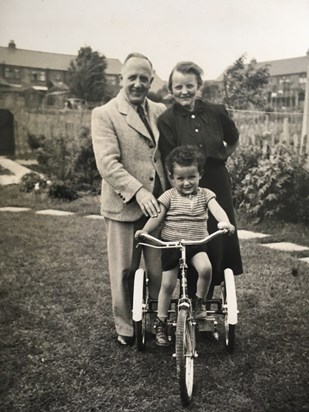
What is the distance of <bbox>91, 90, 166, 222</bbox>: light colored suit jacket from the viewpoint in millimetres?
2559

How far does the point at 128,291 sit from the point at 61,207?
275 cm

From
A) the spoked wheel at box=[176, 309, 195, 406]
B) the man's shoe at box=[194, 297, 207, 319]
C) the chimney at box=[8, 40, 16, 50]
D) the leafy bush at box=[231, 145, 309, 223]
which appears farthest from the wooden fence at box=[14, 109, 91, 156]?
the spoked wheel at box=[176, 309, 195, 406]

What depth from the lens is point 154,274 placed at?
9.18 ft

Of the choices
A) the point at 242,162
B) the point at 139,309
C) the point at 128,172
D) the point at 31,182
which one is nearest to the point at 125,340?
the point at 139,309

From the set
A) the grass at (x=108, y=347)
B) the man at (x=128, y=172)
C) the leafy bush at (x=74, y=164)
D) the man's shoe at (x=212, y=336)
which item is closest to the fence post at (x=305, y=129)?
the grass at (x=108, y=347)

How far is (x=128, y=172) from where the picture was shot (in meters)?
2.60

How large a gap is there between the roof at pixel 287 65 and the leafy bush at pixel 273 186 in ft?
3.24

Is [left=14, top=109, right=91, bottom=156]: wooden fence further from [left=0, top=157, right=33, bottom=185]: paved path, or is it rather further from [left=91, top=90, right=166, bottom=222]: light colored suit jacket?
[left=91, top=90, right=166, bottom=222]: light colored suit jacket

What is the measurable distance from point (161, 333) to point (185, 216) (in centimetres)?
66

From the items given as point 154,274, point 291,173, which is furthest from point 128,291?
point 291,173

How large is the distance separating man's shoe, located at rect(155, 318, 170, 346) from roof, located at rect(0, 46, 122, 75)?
1430 mm

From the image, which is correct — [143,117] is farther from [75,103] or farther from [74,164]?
[74,164]

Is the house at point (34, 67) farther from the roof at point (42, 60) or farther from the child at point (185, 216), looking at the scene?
the child at point (185, 216)

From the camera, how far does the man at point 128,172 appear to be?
99.3 inches
